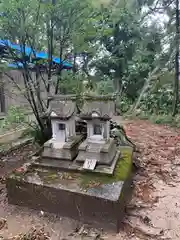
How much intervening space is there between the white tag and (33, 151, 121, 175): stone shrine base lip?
0.16ft

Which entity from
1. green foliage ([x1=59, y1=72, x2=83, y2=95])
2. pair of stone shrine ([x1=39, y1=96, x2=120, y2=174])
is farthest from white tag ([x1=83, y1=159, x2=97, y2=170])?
green foliage ([x1=59, y1=72, x2=83, y2=95])

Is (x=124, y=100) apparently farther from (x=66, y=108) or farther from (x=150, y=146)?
(x=66, y=108)

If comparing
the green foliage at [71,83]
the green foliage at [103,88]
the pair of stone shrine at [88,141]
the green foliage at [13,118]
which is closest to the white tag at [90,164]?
the pair of stone shrine at [88,141]

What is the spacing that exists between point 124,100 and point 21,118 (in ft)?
25.5

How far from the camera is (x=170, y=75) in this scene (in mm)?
7777

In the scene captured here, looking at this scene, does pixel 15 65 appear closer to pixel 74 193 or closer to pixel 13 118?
pixel 13 118

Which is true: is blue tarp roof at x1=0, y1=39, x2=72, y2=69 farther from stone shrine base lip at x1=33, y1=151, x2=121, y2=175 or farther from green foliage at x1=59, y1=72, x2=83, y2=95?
stone shrine base lip at x1=33, y1=151, x2=121, y2=175

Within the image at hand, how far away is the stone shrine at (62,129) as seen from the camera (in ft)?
8.04

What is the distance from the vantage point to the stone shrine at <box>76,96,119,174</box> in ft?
7.70

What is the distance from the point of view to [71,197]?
6.83 ft

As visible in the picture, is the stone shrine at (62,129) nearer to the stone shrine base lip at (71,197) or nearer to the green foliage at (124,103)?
the stone shrine base lip at (71,197)

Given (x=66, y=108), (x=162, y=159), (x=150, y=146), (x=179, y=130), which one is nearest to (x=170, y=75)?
(x=179, y=130)

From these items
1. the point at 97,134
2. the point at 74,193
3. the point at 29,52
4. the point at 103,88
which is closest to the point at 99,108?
the point at 97,134

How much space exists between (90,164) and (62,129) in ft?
2.01
